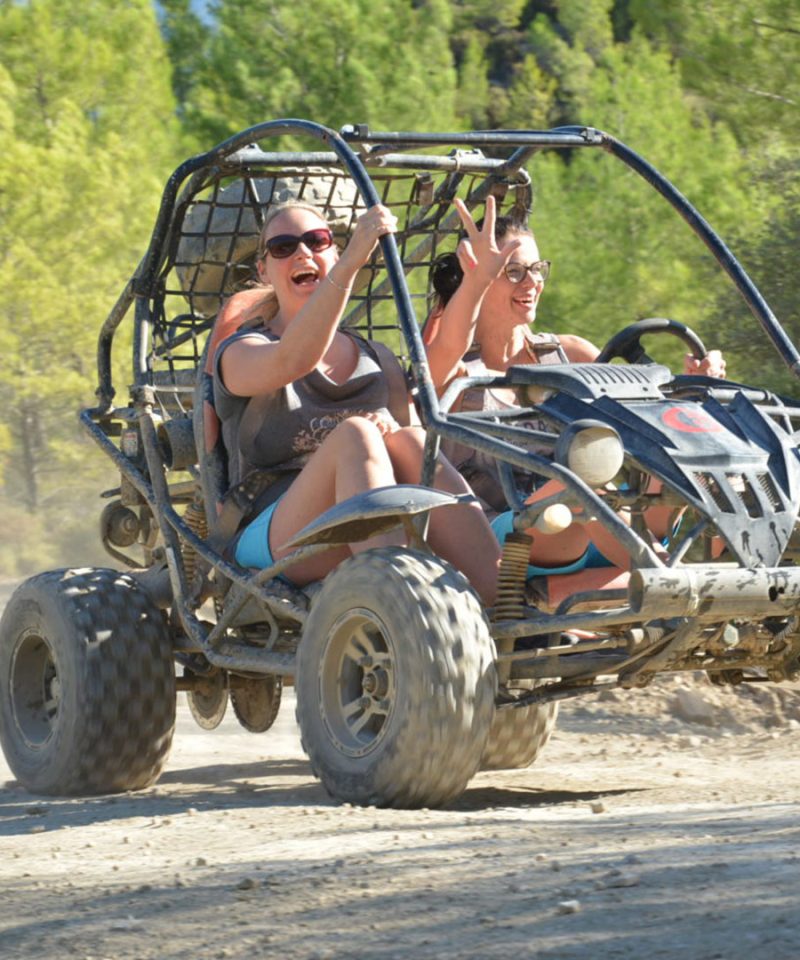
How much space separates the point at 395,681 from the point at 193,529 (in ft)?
5.30

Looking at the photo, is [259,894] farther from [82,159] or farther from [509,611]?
[82,159]

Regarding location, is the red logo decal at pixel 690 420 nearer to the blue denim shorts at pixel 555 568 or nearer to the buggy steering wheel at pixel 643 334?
the blue denim shorts at pixel 555 568

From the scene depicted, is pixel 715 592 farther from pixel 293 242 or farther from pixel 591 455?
pixel 293 242

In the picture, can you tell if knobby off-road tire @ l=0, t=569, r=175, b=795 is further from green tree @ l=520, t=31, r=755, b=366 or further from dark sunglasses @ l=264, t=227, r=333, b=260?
green tree @ l=520, t=31, r=755, b=366

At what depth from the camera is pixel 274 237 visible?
5516 millimetres

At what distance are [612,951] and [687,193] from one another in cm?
1540

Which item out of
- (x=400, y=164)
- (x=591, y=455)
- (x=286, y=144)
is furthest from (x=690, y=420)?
(x=286, y=144)

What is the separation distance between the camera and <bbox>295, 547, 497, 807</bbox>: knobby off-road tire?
452 cm

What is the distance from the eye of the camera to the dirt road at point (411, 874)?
10.4 feet

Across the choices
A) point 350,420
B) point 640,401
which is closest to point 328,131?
point 350,420

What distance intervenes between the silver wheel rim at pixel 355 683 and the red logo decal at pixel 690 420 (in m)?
0.94

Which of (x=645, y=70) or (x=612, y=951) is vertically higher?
(x=645, y=70)

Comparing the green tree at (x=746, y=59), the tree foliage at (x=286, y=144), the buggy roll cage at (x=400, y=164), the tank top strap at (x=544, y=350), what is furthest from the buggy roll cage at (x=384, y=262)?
the green tree at (x=746, y=59)

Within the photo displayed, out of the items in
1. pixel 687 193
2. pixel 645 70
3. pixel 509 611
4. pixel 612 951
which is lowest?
pixel 612 951
